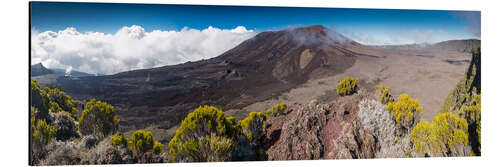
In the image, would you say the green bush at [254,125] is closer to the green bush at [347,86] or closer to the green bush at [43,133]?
the green bush at [347,86]

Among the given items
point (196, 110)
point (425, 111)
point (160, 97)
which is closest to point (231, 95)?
point (196, 110)

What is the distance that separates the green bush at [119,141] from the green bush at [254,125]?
212 centimetres

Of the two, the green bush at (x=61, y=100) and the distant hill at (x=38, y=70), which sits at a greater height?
the distant hill at (x=38, y=70)

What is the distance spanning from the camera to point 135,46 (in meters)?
5.81

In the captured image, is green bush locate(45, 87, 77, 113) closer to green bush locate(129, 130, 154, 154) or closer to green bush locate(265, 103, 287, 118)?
green bush locate(129, 130, 154, 154)

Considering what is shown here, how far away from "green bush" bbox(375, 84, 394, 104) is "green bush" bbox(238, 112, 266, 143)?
8.11ft

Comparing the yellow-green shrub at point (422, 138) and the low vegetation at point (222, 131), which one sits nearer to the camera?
the low vegetation at point (222, 131)

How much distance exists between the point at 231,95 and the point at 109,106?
7.45ft

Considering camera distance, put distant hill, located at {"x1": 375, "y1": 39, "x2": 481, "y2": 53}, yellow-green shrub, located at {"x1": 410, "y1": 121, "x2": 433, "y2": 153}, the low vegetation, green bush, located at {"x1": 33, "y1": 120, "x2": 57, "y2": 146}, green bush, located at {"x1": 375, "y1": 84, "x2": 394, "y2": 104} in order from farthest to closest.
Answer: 1. distant hill, located at {"x1": 375, "y1": 39, "x2": 481, "y2": 53}
2. green bush, located at {"x1": 375, "y1": 84, "x2": 394, "y2": 104}
3. yellow-green shrub, located at {"x1": 410, "y1": 121, "x2": 433, "y2": 153}
4. the low vegetation
5. green bush, located at {"x1": 33, "y1": 120, "x2": 57, "y2": 146}

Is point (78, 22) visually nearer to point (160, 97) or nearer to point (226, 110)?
point (160, 97)

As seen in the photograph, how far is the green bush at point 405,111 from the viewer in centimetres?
618

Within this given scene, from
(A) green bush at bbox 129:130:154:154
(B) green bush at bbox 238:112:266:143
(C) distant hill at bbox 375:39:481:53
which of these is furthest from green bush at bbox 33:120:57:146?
(C) distant hill at bbox 375:39:481:53

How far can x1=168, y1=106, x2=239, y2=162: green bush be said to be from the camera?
5.56 metres

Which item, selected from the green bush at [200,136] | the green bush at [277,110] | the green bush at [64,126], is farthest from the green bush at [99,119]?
the green bush at [277,110]
